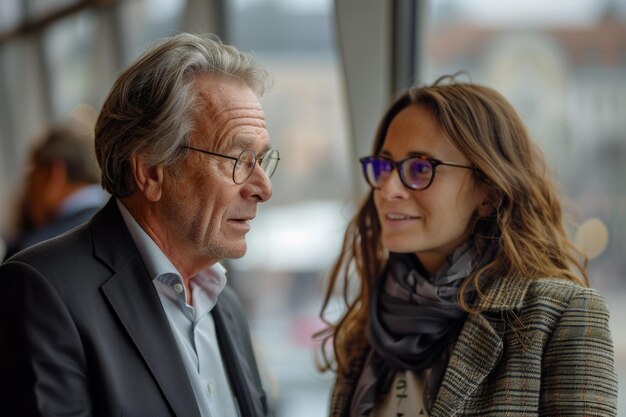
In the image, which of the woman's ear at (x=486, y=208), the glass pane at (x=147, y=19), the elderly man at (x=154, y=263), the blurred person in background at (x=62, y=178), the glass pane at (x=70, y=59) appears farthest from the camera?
the glass pane at (x=70, y=59)

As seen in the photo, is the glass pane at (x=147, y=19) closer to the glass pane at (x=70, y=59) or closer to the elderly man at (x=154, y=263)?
the glass pane at (x=70, y=59)

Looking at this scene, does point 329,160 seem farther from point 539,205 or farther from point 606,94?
point 539,205

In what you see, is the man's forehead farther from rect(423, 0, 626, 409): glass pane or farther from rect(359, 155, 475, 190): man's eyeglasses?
rect(423, 0, 626, 409): glass pane

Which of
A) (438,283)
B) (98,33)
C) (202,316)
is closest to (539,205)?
Answer: (438,283)

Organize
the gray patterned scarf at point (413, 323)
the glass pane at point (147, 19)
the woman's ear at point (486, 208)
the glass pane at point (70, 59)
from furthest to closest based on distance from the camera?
the glass pane at point (70, 59)
the glass pane at point (147, 19)
the woman's ear at point (486, 208)
the gray patterned scarf at point (413, 323)

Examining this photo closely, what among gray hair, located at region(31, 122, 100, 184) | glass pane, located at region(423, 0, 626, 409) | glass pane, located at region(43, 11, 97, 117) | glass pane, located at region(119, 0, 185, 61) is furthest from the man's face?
glass pane, located at region(43, 11, 97, 117)

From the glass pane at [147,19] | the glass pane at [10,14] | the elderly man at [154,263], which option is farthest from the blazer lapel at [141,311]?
the glass pane at [10,14]

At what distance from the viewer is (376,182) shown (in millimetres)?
2561

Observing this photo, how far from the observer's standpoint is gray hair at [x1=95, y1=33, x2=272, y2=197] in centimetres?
209

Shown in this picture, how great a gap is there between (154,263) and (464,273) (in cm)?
88

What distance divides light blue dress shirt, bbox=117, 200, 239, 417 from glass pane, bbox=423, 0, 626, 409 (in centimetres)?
187

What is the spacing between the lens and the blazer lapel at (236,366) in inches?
89.8

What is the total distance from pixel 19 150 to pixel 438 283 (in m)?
8.30

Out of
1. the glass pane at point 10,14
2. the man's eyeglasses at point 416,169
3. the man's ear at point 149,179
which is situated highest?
the man's ear at point 149,179
